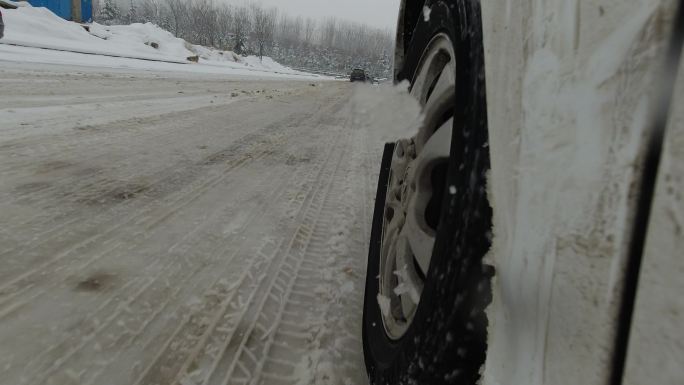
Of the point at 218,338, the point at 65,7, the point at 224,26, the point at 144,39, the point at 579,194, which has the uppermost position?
the point at 224,26

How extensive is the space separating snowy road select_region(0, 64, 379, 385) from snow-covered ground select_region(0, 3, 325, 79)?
969 cm

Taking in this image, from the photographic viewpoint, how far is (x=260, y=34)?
8031 cm

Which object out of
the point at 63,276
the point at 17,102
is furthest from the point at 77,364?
the point at 17,102

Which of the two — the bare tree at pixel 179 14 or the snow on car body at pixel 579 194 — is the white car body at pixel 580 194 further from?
the bare tree at pixel 179 14

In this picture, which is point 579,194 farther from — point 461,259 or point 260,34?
point 260,34

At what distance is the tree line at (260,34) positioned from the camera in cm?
7181

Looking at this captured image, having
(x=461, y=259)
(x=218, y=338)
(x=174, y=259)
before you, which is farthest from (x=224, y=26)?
(x=461, y=259)

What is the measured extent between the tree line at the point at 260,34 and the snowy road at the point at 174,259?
2491 inches

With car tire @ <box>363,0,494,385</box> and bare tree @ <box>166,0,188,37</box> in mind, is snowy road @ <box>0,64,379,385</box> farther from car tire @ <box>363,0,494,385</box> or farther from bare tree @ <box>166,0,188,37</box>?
bare tree @ <box>166,0,188,37</box>

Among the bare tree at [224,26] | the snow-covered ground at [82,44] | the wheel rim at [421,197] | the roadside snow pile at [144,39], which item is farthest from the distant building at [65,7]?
the bare tree at [224,26]

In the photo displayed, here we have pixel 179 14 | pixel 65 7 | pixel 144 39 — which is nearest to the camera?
pixel 65 7

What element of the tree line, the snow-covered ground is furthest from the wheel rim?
the tree line

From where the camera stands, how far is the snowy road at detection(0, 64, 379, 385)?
1.36 meters

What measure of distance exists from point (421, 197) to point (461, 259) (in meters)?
0.50
